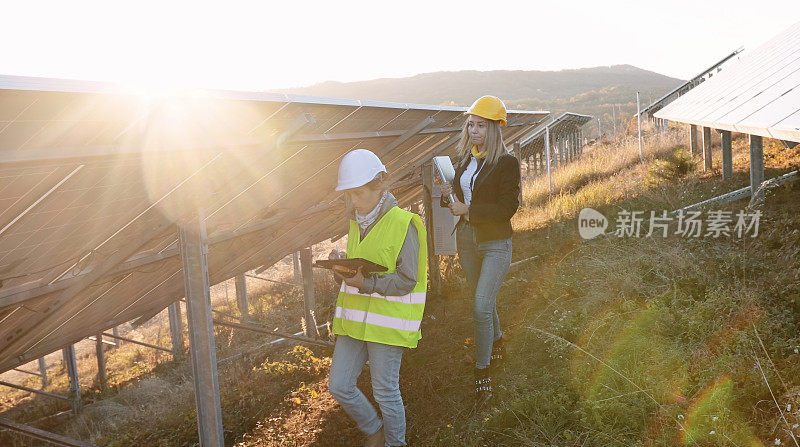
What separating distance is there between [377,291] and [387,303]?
16 centimetres

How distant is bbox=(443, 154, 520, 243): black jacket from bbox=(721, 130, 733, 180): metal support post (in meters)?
7.76

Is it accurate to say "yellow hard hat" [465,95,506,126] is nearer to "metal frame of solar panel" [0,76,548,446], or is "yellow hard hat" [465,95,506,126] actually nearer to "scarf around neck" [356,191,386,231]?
"metal frame of solar panel" [0,76,548,446]

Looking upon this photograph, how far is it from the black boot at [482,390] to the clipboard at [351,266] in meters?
1.68

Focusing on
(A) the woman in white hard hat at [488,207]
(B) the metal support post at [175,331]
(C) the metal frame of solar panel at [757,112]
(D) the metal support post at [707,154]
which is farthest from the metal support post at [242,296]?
(A) the woman in white hard hat at [488,207]

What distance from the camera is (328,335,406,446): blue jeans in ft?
11.4

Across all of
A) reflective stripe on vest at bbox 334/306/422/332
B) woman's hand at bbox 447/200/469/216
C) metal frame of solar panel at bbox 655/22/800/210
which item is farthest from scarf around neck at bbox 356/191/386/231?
metal frame of solar panel at bbox 655/22/800/210

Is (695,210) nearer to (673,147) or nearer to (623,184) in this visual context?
(623,184)

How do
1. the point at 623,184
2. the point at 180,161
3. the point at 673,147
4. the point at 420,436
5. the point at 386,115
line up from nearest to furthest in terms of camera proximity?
1. the point at 180,161
2. the point at 420,436
3. the point at 386,115
4. the point at 623,184
5. the point at 673,147

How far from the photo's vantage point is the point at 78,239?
13.6 ft

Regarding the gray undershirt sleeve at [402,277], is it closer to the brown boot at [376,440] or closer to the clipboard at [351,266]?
the clipboard at [351,266]

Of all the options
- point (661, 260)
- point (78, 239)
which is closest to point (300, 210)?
point (78, 239)

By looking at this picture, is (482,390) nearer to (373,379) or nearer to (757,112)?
(373,379)

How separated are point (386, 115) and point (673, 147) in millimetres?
13811

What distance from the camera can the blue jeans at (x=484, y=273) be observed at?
13.8 ft
